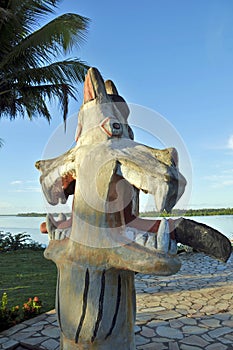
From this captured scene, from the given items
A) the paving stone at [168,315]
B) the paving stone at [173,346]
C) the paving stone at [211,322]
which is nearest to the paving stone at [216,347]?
the paving stone at [173,346]

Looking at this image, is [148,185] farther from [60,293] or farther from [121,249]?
[60,293]

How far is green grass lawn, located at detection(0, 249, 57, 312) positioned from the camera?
546 centimetres

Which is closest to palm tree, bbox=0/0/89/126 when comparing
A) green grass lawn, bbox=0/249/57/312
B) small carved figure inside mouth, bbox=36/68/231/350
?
green grass lawn, bbox=0/249/57/312

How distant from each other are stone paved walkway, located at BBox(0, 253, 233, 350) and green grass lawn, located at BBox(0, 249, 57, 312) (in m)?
0.98

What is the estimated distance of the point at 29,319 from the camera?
4.35m

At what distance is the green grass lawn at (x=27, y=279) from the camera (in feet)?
17.9

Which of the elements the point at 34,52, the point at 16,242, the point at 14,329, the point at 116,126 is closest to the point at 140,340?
the point at 14,329

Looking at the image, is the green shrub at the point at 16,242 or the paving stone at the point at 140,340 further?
the green shrub at the point at 16,242

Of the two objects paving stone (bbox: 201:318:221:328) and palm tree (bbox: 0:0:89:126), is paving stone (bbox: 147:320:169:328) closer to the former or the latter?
paving stone (bbox: 201:318:221:328)

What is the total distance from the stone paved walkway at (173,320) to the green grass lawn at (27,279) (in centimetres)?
98

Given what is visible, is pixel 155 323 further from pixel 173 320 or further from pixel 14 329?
pixel 14 329

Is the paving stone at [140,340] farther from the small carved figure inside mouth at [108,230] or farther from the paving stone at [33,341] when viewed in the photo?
the small carved figure inside mouth at [108,230]

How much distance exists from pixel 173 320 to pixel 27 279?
11.6 feet

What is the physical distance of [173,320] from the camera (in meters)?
4.46
